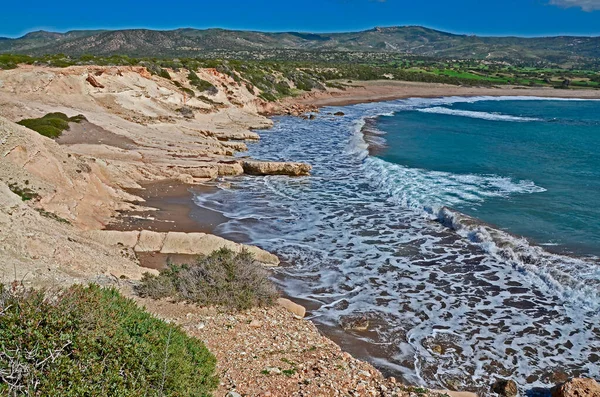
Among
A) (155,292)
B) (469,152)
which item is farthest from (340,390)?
(469,152)

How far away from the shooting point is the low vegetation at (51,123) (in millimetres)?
25156

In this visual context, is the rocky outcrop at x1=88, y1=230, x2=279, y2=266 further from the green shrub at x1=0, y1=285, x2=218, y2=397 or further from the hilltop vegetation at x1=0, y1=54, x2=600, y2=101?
the hilltop vegetation at x1=0, y1=54, x2=600, y2=101

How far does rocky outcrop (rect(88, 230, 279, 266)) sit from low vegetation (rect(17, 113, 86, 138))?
13240 mm

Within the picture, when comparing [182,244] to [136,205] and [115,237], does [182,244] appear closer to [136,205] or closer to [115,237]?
[115,237]

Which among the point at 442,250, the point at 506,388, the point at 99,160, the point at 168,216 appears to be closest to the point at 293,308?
the point at 506,388

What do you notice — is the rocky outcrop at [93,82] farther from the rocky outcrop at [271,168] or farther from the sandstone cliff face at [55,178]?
the sandstone cliff face at [55,178]

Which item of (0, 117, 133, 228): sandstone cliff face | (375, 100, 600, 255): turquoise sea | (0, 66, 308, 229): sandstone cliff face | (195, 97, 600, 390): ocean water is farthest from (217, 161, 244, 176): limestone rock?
(375, 100, 600, 255): turquoise sea

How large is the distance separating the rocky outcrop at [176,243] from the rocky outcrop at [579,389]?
8497 mm

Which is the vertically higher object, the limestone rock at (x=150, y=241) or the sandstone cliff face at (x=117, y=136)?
the sandstone cliff face at (x=117, y=136)

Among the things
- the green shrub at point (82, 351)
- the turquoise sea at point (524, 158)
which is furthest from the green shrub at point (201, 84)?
the green shrub at point (82, 351)

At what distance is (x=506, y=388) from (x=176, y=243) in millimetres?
9845

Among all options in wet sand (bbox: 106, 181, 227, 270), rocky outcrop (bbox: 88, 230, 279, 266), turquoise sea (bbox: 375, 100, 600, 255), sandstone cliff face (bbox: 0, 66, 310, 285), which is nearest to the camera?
sandstone cliff face (bbox: 0, 66, 310, 285)

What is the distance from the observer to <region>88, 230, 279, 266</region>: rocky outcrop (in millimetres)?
14320

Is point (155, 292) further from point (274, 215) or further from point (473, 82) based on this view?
point (473, 82)
